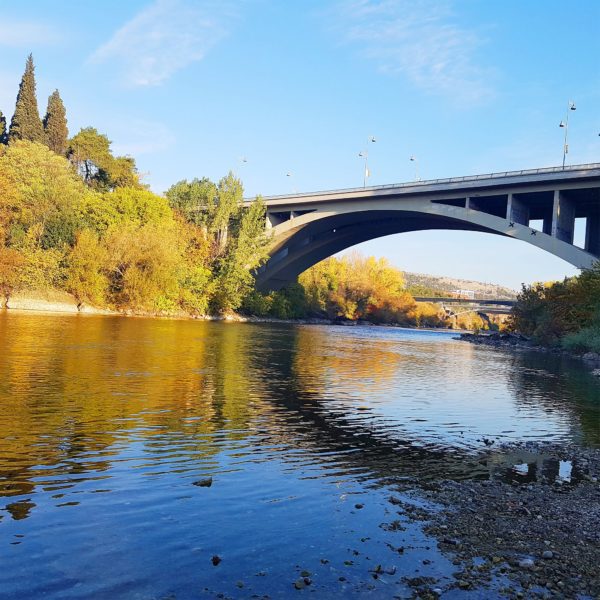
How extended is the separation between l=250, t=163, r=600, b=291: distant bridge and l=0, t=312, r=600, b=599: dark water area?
31.9m

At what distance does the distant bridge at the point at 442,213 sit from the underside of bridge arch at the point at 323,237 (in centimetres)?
14

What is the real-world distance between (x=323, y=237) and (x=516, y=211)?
1225 inches

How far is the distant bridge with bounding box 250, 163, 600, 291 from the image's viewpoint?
4953 cm

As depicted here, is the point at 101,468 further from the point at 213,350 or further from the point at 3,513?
the point at 213,350

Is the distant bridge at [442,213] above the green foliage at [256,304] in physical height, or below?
above

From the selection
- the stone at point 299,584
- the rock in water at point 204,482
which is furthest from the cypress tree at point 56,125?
the stone at point 299,584

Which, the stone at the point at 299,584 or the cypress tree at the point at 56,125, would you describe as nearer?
the stone at the point at 299,584

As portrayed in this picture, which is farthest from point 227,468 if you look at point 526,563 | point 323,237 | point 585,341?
point 323,237

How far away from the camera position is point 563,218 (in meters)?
50.4

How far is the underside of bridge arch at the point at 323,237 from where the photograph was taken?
7288cm

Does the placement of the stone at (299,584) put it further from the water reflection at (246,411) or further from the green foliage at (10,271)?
the green foliage at (10,271)

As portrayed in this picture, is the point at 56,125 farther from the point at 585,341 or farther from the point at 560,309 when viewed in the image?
the point at 585,341

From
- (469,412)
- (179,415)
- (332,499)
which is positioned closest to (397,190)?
(469,412)

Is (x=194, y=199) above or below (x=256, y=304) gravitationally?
above
